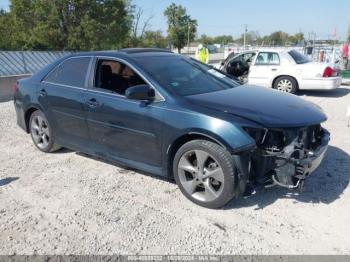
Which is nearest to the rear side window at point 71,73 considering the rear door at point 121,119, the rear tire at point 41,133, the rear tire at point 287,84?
the rear door at point 121,119

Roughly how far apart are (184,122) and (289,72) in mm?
7748

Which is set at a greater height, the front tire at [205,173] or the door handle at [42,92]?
the door handle at [42,92]

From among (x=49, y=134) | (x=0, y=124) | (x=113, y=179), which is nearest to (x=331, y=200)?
(x=113, y=179)

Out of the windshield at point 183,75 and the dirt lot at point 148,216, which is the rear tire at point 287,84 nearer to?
the dirt lot at point 148,216

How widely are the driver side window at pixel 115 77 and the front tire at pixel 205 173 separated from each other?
1.09 meters

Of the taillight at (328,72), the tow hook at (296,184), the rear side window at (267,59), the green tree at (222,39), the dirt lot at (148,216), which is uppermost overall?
the green tree at (222,39)

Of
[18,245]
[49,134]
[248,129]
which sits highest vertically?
[248,129]

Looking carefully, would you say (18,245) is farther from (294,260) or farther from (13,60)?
(13,60)

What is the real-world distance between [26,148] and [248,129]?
410 centimetres

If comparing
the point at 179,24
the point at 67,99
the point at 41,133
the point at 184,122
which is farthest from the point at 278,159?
the point at 179,24

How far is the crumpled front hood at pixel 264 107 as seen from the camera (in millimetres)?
3406

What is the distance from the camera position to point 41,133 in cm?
543

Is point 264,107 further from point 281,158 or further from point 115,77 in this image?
point 115,77

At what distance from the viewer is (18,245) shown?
3.08 meters
